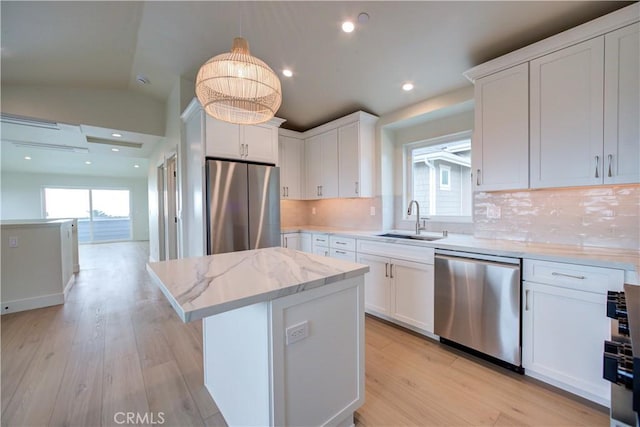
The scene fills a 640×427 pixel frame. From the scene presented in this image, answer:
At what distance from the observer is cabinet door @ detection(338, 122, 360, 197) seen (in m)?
3.37

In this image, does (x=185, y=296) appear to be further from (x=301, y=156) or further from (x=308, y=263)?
(x=301, y=156)

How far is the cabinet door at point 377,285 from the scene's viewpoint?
2.67m

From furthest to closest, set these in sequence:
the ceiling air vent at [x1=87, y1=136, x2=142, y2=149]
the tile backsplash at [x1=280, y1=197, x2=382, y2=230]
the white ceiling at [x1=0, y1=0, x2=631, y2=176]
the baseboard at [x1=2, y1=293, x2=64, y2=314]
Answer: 1. the ceiling air vent at [x1=87, y1=136, x2=142, y2=149]
2. the tile backsplash at [x1=280, y1=197, x2=382, y2=230]
3. the baseboard at [x1=2, y1=293, x2=64, y2=314]
4. the white ceiling at [x1=0, y1=0, x2=631, y2=176]

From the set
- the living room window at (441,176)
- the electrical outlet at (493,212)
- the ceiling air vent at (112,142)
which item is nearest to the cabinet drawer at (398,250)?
the electrical outlet at (493,212)

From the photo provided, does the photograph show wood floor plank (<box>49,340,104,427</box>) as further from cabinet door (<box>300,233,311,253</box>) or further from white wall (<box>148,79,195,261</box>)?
cabinet door (<box>300,233,311,253</box>)

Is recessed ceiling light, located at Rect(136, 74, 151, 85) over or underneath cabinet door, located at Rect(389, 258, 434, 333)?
over

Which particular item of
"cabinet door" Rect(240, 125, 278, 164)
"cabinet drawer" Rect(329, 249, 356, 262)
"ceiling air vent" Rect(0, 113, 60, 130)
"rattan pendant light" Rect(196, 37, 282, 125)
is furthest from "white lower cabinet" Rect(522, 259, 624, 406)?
"ceiling air vent" Rect(0, 113, 60, 130)

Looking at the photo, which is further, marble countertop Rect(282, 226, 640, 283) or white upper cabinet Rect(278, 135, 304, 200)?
white upper cabinet Rect(278, 135, 304, 200)

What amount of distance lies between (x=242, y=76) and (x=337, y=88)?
2.01 meters

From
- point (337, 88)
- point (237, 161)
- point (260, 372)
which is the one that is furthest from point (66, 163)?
point (260, 372)

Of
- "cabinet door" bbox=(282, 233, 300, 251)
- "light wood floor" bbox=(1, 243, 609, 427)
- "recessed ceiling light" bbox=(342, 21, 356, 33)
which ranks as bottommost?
"light wood floor" bbox=(1, 243, 609, 427)

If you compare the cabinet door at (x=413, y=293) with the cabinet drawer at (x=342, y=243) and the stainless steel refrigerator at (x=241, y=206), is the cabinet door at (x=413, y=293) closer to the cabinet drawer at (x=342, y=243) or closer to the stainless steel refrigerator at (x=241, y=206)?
the cabinet drawer at (x=342, y=243)

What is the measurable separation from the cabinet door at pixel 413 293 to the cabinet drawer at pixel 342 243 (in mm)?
541

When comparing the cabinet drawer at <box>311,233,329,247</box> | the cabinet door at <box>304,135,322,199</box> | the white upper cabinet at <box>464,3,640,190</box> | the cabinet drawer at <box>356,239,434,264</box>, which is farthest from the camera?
the cabinet door at <box>304,135,322,199</box>
